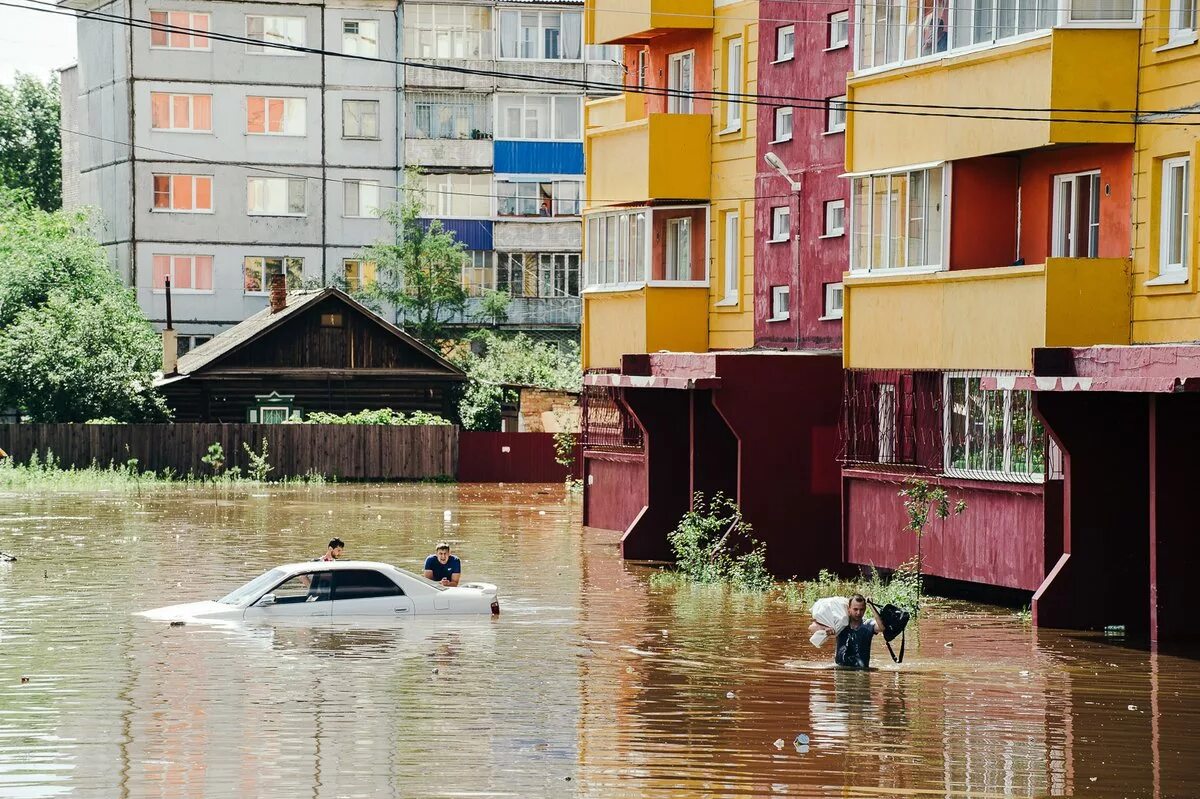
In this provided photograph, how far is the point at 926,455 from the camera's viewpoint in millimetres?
31656

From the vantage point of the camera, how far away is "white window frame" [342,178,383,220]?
84688 millimetres

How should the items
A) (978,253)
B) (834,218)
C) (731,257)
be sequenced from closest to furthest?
(978,253) < (834,218) < (731,257)

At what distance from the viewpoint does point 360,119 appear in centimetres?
8481

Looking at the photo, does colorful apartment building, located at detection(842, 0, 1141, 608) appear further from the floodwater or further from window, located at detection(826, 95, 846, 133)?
window, located at detection(826, 95, 846, 133)

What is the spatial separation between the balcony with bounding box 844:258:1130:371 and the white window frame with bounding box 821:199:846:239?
17.3ft

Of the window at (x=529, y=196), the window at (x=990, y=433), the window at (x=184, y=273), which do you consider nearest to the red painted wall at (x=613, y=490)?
the window at (x=990, y=433)

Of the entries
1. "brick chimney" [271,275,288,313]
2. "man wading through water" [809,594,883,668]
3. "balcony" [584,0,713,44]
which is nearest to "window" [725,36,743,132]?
"balcony" [584,0,713,44]

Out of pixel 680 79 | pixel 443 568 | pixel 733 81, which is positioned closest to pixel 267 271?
pixel 680 79

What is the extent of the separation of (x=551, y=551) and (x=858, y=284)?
10414mm

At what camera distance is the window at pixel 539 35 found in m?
85.1

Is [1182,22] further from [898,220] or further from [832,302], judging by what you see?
[832,302]

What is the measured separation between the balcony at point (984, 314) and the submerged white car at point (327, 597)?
8.79 metres

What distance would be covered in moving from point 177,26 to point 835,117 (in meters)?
50.7

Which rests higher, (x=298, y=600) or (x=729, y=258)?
(x=729, y=258)
